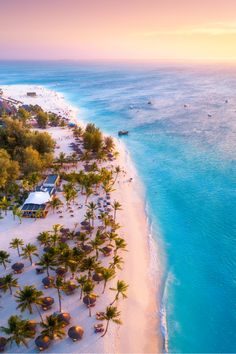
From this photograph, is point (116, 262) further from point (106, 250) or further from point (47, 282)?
point (47, 282)

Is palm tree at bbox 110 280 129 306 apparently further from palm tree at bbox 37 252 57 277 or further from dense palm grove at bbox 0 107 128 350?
palm tree at bbox 37 252 57 277

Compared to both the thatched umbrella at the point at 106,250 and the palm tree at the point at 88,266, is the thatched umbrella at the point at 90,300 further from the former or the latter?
the thatched umbrella at the point at 106,250

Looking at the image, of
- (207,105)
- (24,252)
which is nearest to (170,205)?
(24,252)

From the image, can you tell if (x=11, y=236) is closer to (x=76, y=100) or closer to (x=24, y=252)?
(x=24, y=252)

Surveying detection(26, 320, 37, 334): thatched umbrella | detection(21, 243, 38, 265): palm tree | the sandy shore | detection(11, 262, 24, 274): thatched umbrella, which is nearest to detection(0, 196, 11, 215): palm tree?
the sandy shore

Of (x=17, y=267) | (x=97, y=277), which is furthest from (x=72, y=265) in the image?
(x=17, y=267)

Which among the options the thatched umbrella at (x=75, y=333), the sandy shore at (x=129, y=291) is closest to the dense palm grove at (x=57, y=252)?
the thatched umbrella at (x=75, y=333)
